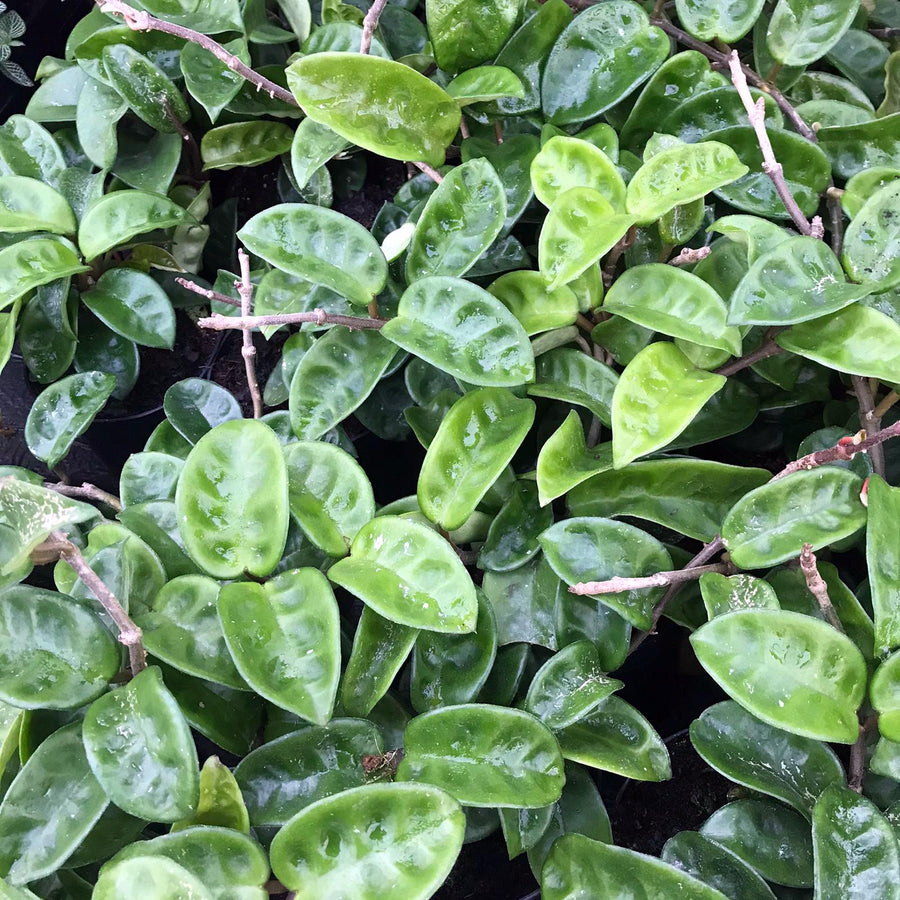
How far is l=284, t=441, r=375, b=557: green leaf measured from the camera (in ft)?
2.57

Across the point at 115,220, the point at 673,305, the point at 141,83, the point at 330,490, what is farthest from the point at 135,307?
the point at 673,305

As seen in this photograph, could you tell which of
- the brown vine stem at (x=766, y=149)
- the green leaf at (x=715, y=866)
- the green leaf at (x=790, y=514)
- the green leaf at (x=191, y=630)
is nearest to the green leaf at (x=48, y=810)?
the green leaf at (x=191, y=630)

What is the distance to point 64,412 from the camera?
110 cm

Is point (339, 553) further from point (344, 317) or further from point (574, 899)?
point (574, 899)

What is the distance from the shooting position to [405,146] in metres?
0.91

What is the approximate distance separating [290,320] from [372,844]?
499 mm

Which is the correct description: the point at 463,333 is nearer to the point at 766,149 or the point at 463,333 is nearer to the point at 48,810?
the point at 766,149

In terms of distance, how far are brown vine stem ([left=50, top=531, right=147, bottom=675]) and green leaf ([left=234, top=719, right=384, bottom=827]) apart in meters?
0.14

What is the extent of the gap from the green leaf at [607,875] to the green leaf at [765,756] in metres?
0.11

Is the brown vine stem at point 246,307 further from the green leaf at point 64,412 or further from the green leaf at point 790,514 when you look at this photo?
the green leaf at point 790,514

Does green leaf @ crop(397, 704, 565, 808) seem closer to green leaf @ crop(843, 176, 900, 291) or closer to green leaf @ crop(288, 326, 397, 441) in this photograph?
green leaf @ crop(288, 326, 397, 441)

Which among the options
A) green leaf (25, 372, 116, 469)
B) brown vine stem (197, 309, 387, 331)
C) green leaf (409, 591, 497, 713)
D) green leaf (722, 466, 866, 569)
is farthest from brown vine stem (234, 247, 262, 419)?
green leaf (722, 466, 866, 569)

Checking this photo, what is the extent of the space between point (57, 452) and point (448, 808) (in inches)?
30.0

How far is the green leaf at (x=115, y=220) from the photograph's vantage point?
1.05m
